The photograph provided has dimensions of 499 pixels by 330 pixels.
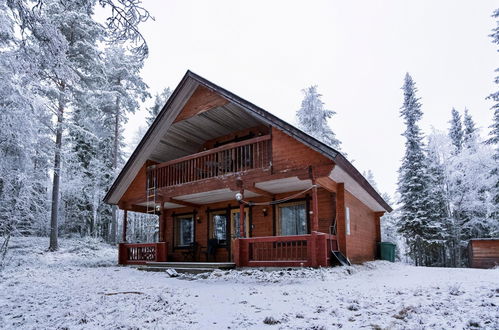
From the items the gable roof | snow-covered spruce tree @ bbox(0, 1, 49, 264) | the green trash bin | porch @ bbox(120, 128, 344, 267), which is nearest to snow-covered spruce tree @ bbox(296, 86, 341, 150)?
the gable roof

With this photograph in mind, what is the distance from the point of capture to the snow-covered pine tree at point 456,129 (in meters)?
29.2

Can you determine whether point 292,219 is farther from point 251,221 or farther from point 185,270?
point 185,270

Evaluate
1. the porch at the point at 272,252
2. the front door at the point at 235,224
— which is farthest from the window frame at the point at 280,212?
the front door at the point at 235,224

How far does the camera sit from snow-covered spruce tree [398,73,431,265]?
20453 mm

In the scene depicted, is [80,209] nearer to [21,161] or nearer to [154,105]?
[154,105]

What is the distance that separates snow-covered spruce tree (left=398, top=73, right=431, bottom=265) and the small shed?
20.4ft

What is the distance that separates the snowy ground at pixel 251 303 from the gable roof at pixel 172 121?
2.96 meters

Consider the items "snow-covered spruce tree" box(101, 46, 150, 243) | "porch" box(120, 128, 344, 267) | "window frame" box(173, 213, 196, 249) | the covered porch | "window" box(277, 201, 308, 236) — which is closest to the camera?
the covered porch

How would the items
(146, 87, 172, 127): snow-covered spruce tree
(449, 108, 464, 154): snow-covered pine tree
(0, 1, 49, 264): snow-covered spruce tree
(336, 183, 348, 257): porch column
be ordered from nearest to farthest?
1. (0, 1, 49, 264): snow-covered spruce tree
2. (336, 183, 348, 257): porch column
3. (449, 108, 464, 154): snow-covered pine tree
4. (146, 87, 172, 127): snow-covered spruce tree

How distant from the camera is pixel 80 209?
85.3ft

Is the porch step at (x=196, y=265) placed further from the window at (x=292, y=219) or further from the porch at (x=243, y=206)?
the window at (x=292, y=219)

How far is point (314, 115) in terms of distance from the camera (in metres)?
24.3

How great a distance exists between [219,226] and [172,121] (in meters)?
4.49

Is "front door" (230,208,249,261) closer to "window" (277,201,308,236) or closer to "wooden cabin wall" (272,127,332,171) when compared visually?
"window" (277,201,308,236)
